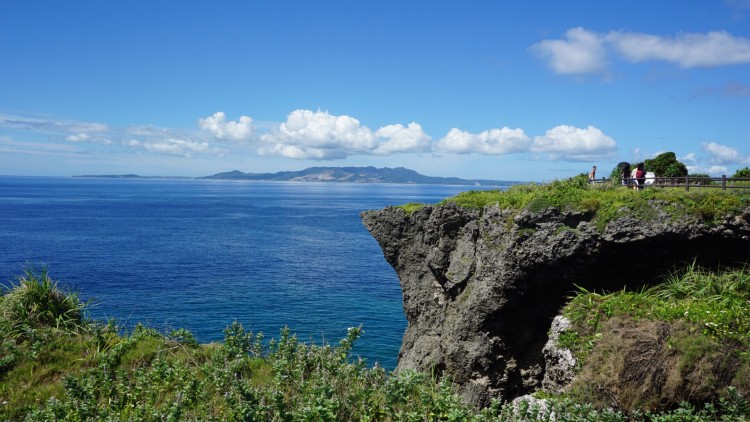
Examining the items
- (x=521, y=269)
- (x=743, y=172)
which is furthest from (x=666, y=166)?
(x=521, y=269)

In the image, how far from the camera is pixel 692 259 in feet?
53.0

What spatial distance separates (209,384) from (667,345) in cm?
1123

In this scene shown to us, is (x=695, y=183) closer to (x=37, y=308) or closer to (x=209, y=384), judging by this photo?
(x=209, y=384)

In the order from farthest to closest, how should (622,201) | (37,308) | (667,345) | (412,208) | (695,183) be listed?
1. (695,183)
2. (412,208)
3. (622,201)
4. (37,308)
5. (667,345)

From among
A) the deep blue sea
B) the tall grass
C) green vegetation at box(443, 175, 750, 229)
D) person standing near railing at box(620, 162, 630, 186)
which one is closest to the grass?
the tall grass

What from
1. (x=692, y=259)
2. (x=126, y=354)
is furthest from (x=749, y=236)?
(x=126, y=354)

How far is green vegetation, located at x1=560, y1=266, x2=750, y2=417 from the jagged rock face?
4.30 feet

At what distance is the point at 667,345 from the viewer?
13.0 metres

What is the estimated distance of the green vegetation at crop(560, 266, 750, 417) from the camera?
40.7 feet

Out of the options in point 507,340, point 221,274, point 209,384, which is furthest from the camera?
point 221,274

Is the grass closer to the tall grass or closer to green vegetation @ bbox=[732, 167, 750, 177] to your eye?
the tall grass

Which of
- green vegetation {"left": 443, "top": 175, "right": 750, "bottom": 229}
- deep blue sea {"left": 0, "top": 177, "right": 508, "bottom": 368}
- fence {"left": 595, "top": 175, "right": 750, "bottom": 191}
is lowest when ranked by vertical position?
deep blue sea {"left": 0, "top": 177, "right": 508, "bottom": 368}

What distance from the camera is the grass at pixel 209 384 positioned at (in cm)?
885

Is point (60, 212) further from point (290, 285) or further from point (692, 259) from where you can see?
point (692, 259)
